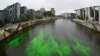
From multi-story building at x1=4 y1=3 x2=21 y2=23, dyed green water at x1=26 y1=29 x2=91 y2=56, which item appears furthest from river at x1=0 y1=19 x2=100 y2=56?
multi-story building at x1=4 y1=3 x2=21 y2=23

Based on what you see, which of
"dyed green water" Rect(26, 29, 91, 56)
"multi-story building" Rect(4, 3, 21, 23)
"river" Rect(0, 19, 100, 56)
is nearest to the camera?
"dyed green water" Rect(26, 29, 91, 56)

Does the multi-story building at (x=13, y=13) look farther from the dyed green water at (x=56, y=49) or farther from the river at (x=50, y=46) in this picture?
the dyed green water at (x=56, y=49)

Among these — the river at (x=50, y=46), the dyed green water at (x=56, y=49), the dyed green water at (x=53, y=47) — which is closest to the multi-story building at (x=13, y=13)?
the river at (x=50, y=46)

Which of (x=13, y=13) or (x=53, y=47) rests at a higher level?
(x=13, y=13)

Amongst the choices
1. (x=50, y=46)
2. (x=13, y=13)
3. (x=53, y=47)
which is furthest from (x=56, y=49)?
(x=13, y=13)

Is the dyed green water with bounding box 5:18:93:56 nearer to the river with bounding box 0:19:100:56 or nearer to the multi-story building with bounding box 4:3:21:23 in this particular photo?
the river with bounding box 0:19:100:56

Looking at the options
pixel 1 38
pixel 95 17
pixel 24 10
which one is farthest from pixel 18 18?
pixel 1 38

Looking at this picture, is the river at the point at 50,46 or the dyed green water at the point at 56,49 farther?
the river at the point at 50,46

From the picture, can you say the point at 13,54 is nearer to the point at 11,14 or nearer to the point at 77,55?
the point at 77,55

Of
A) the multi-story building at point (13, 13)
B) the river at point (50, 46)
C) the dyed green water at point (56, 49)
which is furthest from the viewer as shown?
the multi-story building at point (13, 13)

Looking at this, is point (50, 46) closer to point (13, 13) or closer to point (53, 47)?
point (53, 47)

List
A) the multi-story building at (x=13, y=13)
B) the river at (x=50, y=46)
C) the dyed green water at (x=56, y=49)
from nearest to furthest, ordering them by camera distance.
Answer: the dyed green water at (x=56, y=49) → the river at (x=50, y=46) → the multi-story building at (x=13, y=13)

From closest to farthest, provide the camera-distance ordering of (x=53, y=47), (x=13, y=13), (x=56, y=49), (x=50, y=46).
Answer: (x=56, y=49) < (x=53, y=47) < (x=50, y=46) < (x=13, y=13)
